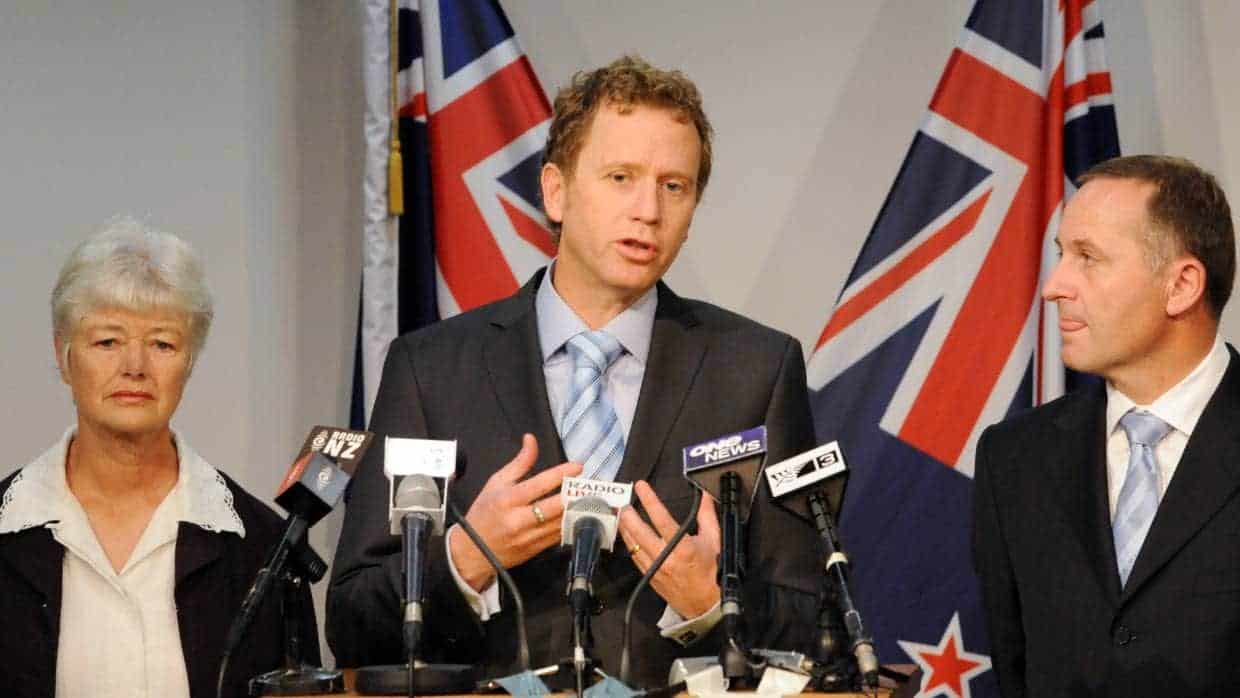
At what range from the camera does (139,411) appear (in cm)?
318

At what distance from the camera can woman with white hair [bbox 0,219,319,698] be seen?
3035 millimetres

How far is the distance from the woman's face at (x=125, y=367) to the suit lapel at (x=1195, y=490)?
1839 mm

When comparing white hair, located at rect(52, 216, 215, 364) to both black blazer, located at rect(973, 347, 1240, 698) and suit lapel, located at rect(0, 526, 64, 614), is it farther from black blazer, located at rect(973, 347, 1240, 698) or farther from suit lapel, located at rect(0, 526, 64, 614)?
black blazer, located at rect(973, 347, 1240, 698)

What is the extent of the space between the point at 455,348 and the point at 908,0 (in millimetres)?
2313

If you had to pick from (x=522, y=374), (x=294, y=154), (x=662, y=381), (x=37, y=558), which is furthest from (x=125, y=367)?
(x=294, y=154)

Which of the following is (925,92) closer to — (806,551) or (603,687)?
(806,551)

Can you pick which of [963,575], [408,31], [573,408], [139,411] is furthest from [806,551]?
[408,31]

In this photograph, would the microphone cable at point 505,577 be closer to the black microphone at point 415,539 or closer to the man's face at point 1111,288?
the black microphone at point 415,539

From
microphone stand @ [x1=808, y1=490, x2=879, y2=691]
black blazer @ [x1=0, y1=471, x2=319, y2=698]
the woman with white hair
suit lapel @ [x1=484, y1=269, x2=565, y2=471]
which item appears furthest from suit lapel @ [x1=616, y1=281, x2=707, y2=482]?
the woman with white hair

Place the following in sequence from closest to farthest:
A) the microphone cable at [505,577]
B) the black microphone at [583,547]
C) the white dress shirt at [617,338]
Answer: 1. the black microphone at [583,547]
2. the microphone cable at [505,577]
3. the white dress shirt at [617,338]

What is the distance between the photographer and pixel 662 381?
2930 millimetres

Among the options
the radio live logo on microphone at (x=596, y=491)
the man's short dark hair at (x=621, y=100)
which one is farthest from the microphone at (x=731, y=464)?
the man's short dark hair at (x=621, y=100)

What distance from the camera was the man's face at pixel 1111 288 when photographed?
3.23 metres

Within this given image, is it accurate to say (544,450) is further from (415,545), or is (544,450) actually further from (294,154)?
(294,154)
